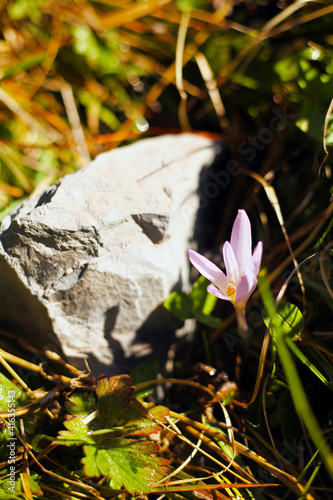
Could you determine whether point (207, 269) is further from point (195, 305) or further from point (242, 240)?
point (195, 305)

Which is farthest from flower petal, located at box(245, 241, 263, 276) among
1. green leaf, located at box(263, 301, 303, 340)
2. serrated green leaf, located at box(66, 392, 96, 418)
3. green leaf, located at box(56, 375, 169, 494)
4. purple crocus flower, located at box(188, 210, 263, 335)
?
serrated green leaf, located at box(66, 392, 96, 418)

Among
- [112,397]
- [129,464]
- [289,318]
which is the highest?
[289,318]

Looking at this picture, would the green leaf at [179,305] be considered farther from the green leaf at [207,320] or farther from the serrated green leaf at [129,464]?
the serrated green leaf at [129,464]

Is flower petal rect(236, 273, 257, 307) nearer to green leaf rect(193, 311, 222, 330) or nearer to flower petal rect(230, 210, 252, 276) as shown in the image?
flower petal rect(230, 210, 252, 276)

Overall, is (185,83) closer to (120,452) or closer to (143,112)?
(143,112)

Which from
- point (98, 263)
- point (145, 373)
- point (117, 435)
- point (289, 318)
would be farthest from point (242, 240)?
point (117, 435)

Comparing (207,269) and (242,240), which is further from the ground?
(242,240)

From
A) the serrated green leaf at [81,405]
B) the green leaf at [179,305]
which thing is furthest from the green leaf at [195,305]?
the serrated green leaf at [81,405]
